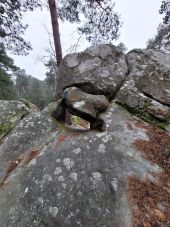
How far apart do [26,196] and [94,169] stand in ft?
2.84

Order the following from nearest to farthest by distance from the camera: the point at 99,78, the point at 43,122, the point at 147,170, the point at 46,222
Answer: the point at 46,222, the point at 147,170, the point at 43,122, the point at 99,78

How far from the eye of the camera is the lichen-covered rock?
12.9 ft

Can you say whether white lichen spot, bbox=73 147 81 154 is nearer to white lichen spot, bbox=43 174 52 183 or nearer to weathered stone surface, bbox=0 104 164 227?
weathered stone surface, bbox=0 104 164 227

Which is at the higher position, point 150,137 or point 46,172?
point 150,137

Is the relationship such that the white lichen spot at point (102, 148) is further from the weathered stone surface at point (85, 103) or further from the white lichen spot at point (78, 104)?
the white lichen spot at point (78, 104)

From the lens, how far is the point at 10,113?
13.9 ft

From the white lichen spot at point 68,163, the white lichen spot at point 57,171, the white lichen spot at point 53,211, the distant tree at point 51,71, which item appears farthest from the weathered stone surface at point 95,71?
the distant tree at point 51,71

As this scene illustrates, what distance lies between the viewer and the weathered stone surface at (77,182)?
2.26m

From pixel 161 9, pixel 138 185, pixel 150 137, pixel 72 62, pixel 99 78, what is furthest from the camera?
pixel 161 9

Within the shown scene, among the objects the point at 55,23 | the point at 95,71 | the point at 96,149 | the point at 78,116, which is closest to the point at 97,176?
the point at 96,149

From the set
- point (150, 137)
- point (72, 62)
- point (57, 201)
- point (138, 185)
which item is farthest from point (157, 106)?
point (57, 201)

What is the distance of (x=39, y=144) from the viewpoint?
3.24m

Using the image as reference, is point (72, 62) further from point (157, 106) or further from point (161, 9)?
point (161, 9)

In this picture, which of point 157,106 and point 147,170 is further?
point 157,106
